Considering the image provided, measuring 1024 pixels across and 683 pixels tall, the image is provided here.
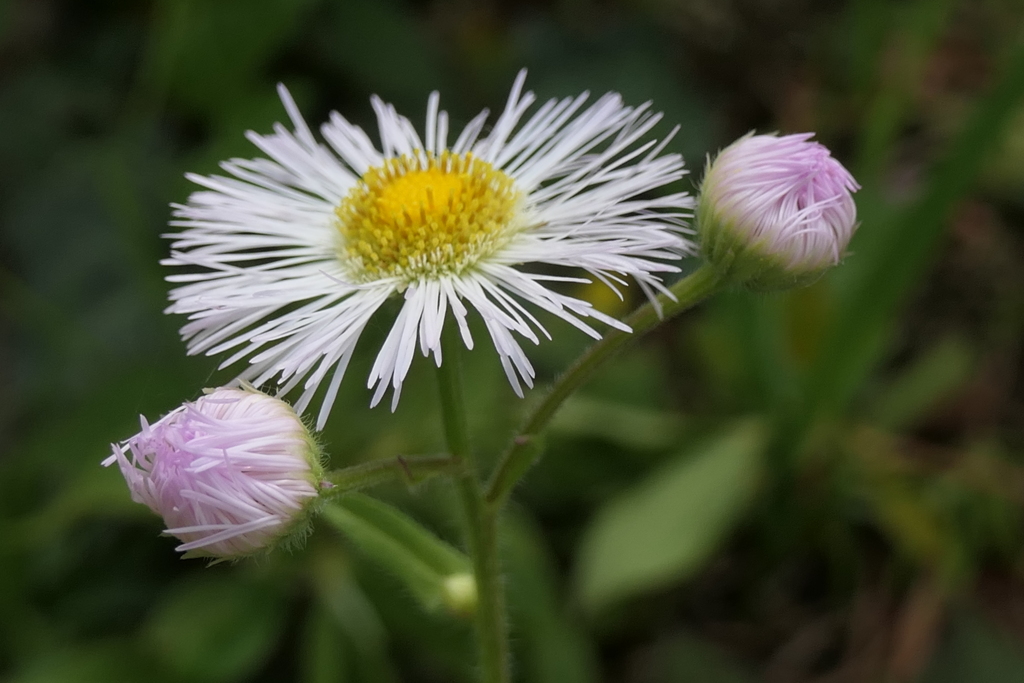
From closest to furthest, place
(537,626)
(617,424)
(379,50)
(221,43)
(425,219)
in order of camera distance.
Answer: (425,219), (537,626), (617,424), (221,43), (379,50)

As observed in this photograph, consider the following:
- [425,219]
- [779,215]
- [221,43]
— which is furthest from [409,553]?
[221,43]

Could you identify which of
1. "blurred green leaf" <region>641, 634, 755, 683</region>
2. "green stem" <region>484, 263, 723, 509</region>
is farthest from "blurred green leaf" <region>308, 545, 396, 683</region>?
"green stem" <region>484, 263, 723, 509</region>

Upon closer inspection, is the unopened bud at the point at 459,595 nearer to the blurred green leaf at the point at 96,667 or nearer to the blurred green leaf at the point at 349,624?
the blurred green leaf at the point at 349,624

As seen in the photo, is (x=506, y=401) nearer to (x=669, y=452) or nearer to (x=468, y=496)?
(x=669, y=452)

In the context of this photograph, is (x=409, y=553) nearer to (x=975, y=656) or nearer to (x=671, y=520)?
(x=671, y=520)

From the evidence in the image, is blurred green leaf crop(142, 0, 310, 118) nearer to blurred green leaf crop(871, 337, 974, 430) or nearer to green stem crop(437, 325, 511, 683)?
green stem crop(437, 325, 511, 683)

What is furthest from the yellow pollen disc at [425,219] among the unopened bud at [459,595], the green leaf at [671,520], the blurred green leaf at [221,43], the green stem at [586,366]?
the blurred green leaf at [221,43]
